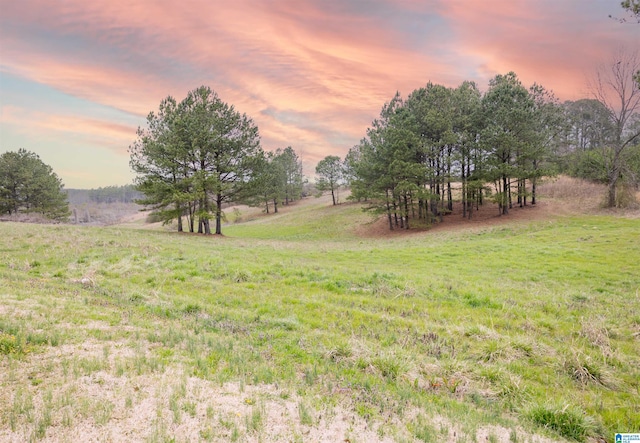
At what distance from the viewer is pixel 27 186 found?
52500 mm

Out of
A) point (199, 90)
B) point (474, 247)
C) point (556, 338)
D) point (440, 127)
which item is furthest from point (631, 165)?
point (199, 90)

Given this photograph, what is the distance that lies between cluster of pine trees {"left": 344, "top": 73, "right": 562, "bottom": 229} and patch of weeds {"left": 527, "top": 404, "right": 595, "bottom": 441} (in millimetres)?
30435

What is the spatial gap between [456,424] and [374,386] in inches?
49.7

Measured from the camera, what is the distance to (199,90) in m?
32.8

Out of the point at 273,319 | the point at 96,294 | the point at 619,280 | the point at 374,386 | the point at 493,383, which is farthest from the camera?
the point at 619,280

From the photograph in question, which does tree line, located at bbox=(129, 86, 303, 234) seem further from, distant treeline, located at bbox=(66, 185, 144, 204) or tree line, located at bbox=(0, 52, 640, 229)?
distant treeline, located at bbox=(66, 185, 144, 204)

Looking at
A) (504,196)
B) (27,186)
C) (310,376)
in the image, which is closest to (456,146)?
(504,196)

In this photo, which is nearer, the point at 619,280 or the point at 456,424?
the point at 456,424

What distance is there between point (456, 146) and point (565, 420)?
36.5m

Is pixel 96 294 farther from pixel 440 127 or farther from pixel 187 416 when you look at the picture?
pixel 440 127

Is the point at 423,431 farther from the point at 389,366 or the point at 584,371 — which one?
the point at 584,371

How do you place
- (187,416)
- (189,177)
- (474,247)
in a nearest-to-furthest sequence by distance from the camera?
(187,416)
(474,247)
(189,177)

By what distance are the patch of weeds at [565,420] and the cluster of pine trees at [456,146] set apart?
30.4 m

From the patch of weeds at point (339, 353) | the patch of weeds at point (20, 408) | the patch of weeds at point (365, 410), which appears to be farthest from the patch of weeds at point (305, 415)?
the patch of weeds at point (20, 408)
